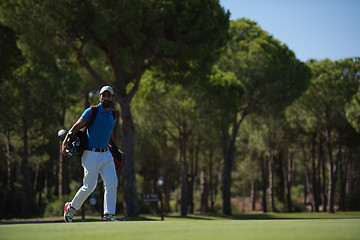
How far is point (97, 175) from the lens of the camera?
26.6ft

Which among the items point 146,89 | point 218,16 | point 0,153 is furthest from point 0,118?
point 218,16

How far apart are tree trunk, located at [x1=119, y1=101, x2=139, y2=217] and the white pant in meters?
12.7

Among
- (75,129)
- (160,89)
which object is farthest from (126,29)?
(75,129)

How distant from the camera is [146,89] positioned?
97.9 feet

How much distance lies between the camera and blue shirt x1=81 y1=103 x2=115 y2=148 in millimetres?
8156

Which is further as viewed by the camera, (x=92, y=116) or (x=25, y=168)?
(x=25, y=168)

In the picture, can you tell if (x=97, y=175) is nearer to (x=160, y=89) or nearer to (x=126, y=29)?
(x=126, y=29)

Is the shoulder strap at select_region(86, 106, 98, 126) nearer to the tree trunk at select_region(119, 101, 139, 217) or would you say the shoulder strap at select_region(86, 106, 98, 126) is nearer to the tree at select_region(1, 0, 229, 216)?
the tree at select_region(1, 0, 229, 216)

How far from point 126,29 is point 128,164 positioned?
18.2 feet

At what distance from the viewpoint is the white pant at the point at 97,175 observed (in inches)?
317

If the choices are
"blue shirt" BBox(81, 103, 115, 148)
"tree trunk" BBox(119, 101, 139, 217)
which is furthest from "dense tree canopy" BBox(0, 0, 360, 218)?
"blue shirt" BBox(81, 103, 115, 148)

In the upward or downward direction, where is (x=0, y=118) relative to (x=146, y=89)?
downward

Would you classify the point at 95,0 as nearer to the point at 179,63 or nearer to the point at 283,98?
the point at 179,63

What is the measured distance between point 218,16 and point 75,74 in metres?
7.74
